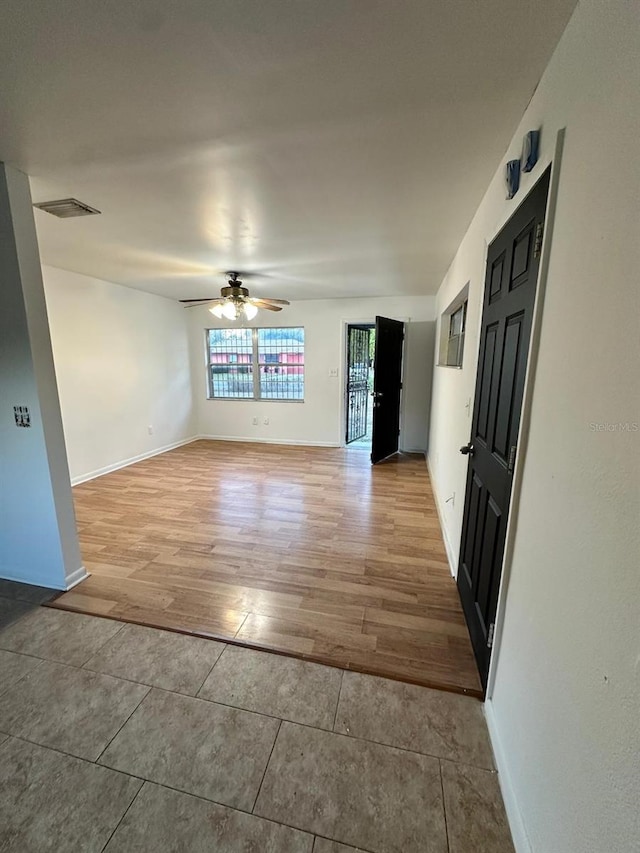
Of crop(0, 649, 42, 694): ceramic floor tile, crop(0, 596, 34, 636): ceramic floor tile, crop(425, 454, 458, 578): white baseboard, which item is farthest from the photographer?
crop(425, 454, 458, 578): white baseboard

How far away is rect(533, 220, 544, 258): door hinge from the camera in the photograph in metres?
1.11

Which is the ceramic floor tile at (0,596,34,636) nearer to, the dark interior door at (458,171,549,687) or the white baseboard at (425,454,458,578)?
the dark interior door at (458,171,549,687)

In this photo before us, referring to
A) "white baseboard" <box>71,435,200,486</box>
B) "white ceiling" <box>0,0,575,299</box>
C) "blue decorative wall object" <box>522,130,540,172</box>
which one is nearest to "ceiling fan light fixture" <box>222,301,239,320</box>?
"white ceiling" <box>0,0,575,299</box>

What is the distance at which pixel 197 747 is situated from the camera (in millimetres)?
1275

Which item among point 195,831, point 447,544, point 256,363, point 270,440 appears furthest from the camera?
point 270,440

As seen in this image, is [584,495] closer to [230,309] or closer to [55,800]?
[55,800]

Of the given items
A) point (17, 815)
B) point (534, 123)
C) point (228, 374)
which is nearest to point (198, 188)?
point (534, 123)

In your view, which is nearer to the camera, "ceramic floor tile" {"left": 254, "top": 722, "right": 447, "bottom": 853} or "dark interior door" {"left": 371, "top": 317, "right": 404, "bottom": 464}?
"ceramic floor tile" {"left": 254, "top": 722, "right": 447, "bottom": 853}

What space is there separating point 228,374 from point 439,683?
5.45m

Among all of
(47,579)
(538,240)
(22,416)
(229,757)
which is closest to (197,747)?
(229,757)

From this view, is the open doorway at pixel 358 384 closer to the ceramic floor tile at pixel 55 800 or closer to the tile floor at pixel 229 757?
the tile floor at pixel 229 757

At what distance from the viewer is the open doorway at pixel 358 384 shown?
5.57 metres

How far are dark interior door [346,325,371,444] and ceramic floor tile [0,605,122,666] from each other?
4399mm

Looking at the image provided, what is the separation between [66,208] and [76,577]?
238 cm
